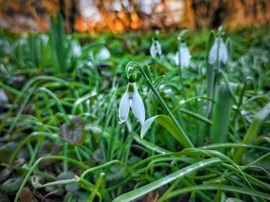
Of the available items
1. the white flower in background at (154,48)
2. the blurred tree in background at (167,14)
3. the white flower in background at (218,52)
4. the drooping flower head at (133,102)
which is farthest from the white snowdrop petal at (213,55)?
the blurred tree in background at (167,14)

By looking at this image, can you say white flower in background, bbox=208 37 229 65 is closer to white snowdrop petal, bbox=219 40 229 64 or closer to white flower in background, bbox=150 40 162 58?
white snowdrop petal, bbox=219 40 229 64

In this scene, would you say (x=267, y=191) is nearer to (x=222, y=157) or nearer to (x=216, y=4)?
(x=222, y=157)

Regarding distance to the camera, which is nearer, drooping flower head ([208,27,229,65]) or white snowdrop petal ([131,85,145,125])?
white snowdrop petal ([131,85,145,125])

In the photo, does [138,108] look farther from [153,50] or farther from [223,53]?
[223,53]

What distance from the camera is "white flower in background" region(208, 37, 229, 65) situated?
147cm

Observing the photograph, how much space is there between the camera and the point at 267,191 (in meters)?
1.20

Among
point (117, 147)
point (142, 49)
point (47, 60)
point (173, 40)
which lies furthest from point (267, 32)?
point (117, 147)

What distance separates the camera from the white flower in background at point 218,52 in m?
1.47

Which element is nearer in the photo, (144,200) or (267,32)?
(144,200)

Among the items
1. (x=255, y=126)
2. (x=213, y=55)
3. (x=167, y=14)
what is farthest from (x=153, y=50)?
(x=167, y=14)

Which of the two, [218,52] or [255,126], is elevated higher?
[218,52]

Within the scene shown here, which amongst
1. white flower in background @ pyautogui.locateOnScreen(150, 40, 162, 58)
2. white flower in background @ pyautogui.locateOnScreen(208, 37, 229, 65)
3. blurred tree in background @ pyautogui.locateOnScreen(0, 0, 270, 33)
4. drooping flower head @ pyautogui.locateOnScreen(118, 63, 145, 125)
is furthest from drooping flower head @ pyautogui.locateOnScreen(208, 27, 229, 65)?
blurred tree in background @ pyautogui.locateOnScreen(0, 0, 270, 33)

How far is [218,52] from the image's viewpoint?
150 cm

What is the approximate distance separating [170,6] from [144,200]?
22.3 ft
